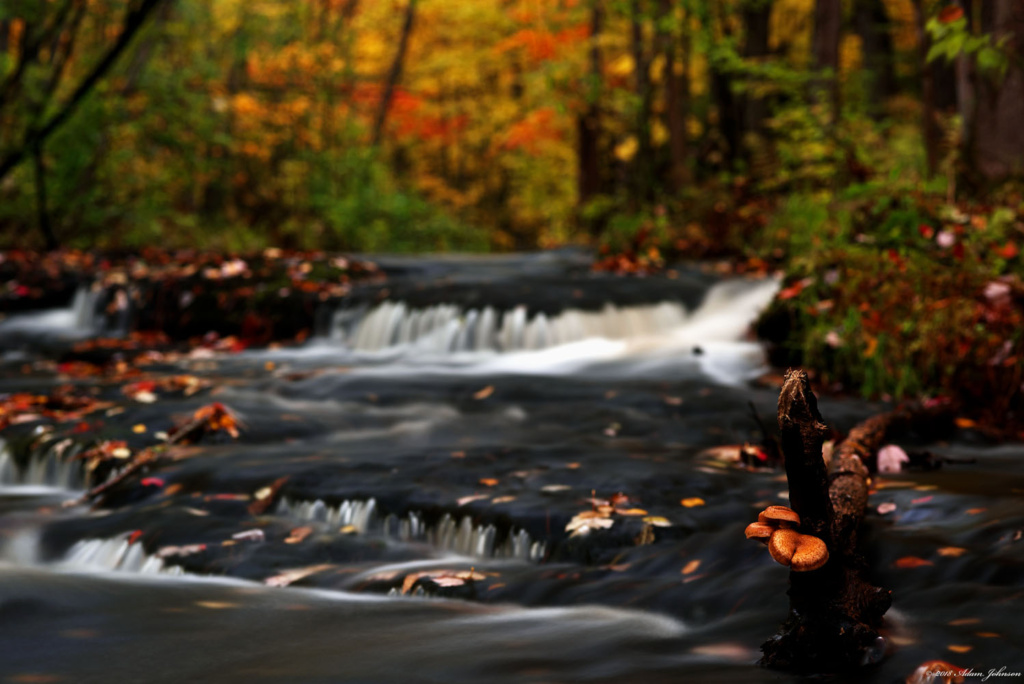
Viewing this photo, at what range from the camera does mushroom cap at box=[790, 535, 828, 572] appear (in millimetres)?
2387

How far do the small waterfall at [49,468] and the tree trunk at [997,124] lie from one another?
733 centimetres

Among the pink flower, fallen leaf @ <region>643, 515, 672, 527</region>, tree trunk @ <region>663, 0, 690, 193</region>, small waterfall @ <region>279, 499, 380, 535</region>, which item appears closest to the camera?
fallen leaf @ <region>643, 515, 672, 527</region>

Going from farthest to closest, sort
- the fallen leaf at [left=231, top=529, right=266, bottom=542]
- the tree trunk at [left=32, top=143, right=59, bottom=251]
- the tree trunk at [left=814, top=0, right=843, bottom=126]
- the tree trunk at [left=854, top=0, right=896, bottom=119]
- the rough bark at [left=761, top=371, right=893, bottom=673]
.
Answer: the tree trunk at [left=854, top=0, right=896, bottom=119]
the tree trunk at [left=814, top=0, right=843, bottom=126]
the tree trunk at [left=32, top=143, right=59, bottom=251]
the fallen leaf at [left=231, top=529, right=266, bottom=542]
the rough bark at [left=761, top=371, right=893, bottom=673]

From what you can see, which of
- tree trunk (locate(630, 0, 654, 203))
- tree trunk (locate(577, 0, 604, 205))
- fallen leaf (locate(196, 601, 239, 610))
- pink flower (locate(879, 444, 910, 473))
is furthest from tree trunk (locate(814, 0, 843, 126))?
fallen leaf (locate(196, 601, 239, 610))

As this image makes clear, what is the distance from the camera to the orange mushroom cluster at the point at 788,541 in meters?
2.39

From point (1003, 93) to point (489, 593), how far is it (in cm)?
678

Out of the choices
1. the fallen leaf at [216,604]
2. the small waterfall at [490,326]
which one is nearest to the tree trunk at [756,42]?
the small waterfall at [490,326]

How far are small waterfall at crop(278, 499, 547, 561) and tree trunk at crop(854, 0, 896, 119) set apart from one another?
672 inches

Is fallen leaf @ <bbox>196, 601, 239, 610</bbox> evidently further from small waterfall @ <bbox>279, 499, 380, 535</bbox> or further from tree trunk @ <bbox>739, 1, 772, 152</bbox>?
tree trunk @ <bbox>739, 1, 772, 152</bbox>

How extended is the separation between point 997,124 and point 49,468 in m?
7.63

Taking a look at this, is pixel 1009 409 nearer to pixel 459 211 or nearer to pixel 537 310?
pixel 537 310

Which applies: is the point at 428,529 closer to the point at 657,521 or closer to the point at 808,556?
the point at 657,521

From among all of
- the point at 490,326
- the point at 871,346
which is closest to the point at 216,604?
the point at 871,346

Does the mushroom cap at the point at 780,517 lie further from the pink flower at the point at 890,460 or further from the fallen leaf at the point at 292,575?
the pink flower at the point at 890,460
